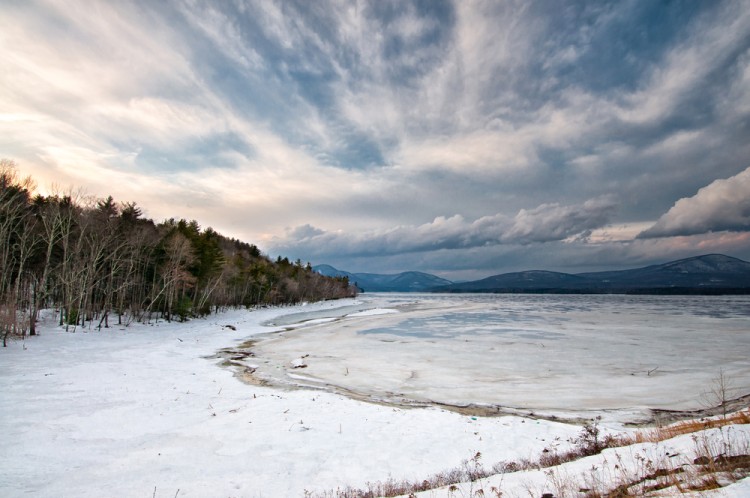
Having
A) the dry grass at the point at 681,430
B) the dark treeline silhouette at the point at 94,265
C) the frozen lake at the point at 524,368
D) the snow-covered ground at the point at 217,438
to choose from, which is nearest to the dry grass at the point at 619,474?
the dry grass at the point at 681,430

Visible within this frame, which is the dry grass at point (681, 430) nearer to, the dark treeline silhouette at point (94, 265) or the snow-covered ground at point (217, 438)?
the snow-covered ground at point (217, 438)

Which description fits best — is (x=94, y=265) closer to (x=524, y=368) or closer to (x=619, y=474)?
(x=524, y=368)

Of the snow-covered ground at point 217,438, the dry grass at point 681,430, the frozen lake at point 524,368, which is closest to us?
the snow-covered ground at point 217,438

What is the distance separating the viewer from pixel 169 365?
20562mm

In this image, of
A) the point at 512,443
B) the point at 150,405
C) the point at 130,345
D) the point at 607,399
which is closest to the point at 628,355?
the point at 607,399

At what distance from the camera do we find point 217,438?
1030 centimetres

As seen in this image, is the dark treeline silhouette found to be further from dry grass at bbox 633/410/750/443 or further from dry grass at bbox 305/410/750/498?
dry grass at bbox 633/410/750/443

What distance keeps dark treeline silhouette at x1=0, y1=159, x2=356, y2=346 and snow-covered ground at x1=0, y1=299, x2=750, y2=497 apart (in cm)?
1667

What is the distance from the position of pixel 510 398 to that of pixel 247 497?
37.7 feet

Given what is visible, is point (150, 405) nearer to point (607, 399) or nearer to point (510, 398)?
point (510, 398)

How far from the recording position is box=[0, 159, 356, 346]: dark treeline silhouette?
30.5 meters

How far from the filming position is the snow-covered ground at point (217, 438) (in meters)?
7.82

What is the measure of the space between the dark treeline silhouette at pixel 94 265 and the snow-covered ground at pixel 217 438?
16.7m

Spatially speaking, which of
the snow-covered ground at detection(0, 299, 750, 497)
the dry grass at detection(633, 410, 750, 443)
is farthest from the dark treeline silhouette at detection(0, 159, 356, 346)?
the dry grass at detection(633, 410, 750, 443)
